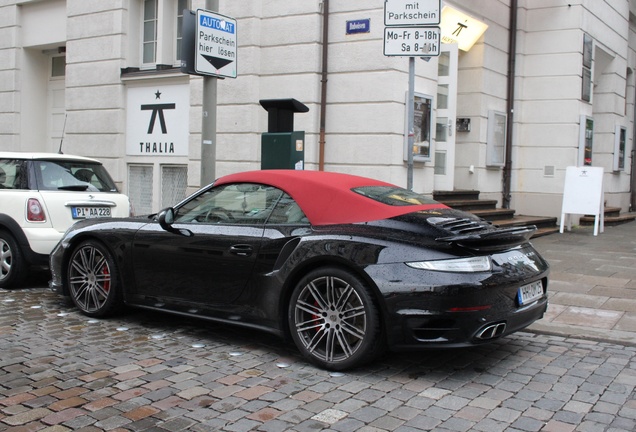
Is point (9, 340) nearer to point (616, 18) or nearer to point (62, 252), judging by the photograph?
point (62, 252)

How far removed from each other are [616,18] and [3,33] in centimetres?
1465

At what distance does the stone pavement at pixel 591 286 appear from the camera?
600 cm

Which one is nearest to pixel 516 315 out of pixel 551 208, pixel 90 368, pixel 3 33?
pixel 90 368

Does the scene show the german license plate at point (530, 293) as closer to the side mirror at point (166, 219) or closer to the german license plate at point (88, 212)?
the side mirror at point (166, 219)

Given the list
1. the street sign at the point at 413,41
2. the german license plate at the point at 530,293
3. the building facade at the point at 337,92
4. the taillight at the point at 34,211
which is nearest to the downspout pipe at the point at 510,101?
the building facade at the point at 337,92

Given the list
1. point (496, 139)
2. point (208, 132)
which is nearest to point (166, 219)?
point (208, 132)

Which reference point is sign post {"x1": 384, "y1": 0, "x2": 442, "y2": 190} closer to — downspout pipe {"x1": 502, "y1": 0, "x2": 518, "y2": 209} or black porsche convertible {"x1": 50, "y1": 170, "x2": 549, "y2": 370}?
black porsche convertible {"x1": 50, "y1": 170, "x2": 549, "y2": 370}

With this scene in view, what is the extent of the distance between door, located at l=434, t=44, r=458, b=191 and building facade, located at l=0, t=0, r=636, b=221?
0.08ft

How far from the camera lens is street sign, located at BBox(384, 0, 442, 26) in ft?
21.3

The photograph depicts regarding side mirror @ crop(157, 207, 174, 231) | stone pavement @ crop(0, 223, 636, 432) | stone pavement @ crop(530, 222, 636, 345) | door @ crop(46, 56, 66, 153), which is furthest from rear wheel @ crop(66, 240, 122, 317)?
door @ crop(46, 56, 66, 153)

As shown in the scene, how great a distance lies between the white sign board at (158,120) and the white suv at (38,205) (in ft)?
16.0

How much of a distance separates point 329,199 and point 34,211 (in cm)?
409

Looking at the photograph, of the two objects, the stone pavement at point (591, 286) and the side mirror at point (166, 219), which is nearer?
the side mirror at point (166, 219)

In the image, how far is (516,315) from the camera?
15.5ft
